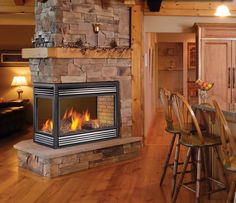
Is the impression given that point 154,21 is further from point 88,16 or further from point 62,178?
point 62,178

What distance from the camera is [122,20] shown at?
573cm

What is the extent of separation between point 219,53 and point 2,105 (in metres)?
4.60

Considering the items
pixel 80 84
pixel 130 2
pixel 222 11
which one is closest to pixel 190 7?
pixel 222 11

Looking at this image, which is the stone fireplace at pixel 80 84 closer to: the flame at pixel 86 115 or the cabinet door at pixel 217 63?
the flame at pixel 86 115

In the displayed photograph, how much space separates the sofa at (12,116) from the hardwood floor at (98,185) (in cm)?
174

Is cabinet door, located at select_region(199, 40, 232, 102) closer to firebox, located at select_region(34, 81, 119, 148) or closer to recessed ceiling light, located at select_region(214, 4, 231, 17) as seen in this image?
recessed ceiling light, located at select_region(214, 4, 231, 17)

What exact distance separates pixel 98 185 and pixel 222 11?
3.67 metres

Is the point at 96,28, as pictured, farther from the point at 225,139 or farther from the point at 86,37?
the point at 225,139

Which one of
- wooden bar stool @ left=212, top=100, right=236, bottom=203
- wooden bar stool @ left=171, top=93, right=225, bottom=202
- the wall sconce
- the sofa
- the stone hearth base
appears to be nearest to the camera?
wooden bar stool @ left=212, top=100, right=236, bottom=203

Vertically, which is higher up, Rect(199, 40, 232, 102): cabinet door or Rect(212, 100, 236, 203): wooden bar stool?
Rect(199, 40, 232, 102): cabinet door

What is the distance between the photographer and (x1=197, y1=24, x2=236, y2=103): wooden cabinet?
6.13 m

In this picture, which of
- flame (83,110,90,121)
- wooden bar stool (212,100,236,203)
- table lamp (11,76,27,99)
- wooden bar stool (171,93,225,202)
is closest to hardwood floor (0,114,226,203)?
wooden bar stool (171,93,225,202)

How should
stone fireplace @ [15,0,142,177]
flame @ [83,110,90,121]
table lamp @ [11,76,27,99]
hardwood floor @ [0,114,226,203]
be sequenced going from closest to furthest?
hardwood floor @ [0,114,226,203] < stone fireplace @ [15,0,142,177] < flame @ [83,110,90,121] < table lamp @ [11,76,27,99]

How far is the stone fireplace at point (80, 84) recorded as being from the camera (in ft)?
15.9
